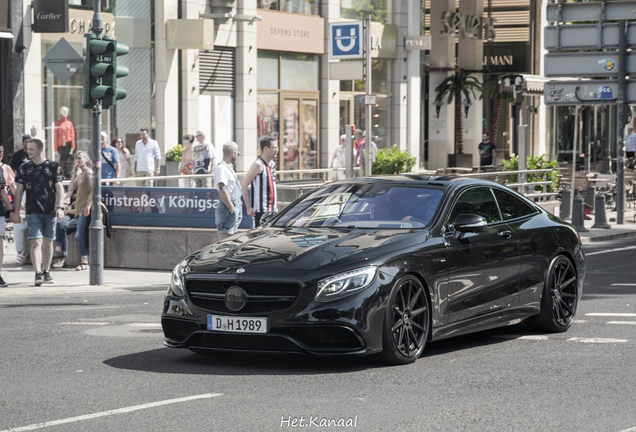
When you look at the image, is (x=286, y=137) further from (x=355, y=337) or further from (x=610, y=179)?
(x=355, y=337)

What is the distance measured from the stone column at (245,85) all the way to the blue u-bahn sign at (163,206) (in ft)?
39.3

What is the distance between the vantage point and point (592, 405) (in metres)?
6.66

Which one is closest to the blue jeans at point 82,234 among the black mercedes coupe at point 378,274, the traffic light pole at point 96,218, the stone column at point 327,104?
the traffic light pole at point 96,218

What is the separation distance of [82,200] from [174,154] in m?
10.2

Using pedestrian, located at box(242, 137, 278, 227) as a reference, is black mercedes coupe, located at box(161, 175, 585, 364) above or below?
below

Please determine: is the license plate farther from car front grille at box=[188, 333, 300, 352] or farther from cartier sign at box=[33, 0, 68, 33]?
cartier sign at box=[33, 0, 68, 33]

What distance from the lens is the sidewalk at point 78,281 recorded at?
1391cm

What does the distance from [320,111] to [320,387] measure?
2575 centimetres

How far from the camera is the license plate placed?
7652 millimetres

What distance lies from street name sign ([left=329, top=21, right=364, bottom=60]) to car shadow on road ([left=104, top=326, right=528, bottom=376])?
34.4 ft

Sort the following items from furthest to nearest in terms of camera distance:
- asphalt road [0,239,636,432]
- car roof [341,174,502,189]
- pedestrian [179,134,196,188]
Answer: pedestrian [179,134,196,188] < car roof [341,174,502,189] < asphalt road [0,239,636,432]

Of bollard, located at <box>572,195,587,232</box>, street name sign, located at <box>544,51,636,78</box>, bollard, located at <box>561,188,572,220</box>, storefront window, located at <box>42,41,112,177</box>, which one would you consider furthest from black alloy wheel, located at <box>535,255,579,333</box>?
storefront window, located at <box>42,41,112,177</box>

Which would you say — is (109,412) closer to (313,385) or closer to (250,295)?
(313,385)

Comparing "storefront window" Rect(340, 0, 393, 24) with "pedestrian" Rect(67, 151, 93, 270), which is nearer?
"pedestrian" Rect(67, 151, 93, 270)
